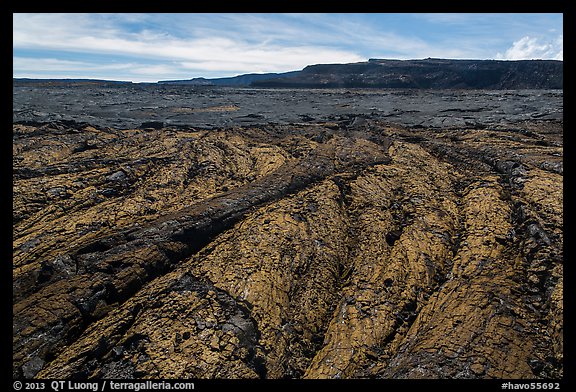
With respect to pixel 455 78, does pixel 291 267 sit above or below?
below

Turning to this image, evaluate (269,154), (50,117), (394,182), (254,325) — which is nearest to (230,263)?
(254,325)

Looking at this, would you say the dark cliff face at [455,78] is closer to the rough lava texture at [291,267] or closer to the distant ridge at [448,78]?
the distant ridge at [448,78]

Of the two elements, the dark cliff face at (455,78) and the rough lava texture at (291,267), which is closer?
the rough lava texture at (291,267)

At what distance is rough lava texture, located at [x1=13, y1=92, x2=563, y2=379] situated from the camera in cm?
421

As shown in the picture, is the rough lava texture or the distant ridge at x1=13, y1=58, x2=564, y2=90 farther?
the distant ridge at x1=13, y1=58, x2=564, y2=90

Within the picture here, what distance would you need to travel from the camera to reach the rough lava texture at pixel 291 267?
166 inches

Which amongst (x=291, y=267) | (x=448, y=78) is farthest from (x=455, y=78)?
(x=291, y=267)

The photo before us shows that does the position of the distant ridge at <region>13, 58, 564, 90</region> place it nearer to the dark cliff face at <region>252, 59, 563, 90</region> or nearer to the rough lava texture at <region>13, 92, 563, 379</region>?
the dark cliff face at <region>252, 59, 563, 90</region>

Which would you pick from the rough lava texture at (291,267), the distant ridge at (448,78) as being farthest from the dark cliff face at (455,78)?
the rough lava texture at (291,267)

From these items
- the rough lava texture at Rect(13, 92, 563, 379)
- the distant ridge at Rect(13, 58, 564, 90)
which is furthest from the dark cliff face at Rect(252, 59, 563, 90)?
the rough lava texture at Rect(13, 92, 563, 379)

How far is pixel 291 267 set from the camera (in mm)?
5746

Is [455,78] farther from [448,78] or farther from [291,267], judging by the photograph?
[291,267]

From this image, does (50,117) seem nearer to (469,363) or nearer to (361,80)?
(469,363)

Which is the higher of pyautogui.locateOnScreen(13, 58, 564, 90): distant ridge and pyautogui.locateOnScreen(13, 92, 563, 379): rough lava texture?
pyautogui.locateOnScreen(13, 58, 564, 90): distant ridge
